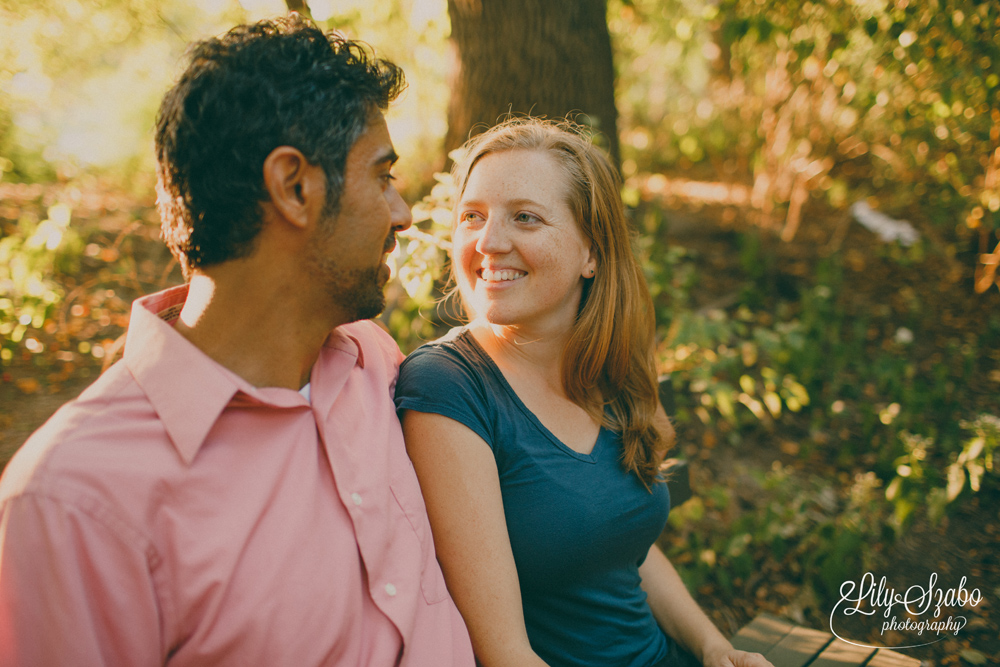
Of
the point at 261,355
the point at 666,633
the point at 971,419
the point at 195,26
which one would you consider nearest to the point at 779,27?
the point at 971,419

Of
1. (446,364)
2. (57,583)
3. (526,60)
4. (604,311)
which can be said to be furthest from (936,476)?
(57,583)

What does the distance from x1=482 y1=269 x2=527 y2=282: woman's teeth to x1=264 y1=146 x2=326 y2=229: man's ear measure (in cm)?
62

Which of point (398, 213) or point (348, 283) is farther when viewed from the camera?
point (398, 213)

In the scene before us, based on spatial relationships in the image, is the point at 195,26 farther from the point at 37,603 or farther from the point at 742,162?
the point at 37,603

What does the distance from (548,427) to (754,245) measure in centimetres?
407

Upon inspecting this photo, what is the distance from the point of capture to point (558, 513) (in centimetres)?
173

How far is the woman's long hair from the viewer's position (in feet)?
6.44

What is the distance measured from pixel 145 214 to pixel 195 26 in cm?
244

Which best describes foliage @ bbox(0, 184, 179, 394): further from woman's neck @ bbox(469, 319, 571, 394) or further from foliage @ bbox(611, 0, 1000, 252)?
foliage @ bbox(611, 0, 1000, 252)

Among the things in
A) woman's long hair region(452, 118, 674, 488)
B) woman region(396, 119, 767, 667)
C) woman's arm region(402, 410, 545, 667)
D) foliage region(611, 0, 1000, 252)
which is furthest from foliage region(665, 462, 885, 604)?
foliage region(611, 0, 1000, 252)

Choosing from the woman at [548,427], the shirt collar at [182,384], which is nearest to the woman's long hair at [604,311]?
the woman at [548,427]

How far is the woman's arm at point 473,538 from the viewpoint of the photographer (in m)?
→ 1.61

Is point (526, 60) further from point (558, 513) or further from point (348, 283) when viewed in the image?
point (558, 513)

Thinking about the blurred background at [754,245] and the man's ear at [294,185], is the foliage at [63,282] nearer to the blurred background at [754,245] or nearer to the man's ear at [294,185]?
the blurred background at [754,245]
